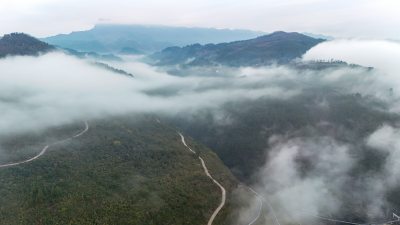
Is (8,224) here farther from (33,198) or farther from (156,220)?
(156,220)

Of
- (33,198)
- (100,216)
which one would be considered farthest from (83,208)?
(33,198)

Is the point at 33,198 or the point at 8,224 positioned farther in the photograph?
the point at 33,198

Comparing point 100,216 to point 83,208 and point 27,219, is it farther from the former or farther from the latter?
point 27,219

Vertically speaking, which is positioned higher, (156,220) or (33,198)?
(33,198)

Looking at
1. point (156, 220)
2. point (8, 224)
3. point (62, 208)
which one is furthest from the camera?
point (156, 220)

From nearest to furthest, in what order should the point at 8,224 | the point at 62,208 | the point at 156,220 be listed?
the point at 8,224 → the point at 62,208 → the point at 156,220

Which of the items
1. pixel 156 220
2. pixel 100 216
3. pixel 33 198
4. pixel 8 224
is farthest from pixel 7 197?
pixel 156 220

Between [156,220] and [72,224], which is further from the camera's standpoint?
[156,220]

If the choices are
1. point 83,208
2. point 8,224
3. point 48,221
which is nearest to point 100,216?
point 83,208

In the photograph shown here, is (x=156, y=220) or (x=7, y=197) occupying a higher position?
(x=7, y=197)
